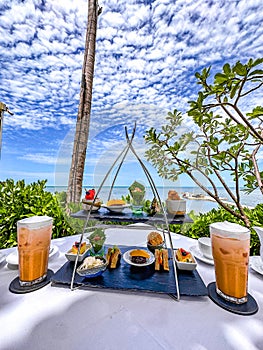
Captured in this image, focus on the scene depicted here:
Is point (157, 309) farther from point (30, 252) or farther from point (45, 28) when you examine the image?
point (45, 28)

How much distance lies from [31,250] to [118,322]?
17.0 inches

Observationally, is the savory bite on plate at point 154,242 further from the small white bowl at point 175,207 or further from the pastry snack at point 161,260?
the small white bowl at point 175,207

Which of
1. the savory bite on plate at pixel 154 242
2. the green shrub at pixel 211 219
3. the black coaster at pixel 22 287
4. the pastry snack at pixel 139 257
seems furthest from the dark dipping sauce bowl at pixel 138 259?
the green shrub at pixel 211 219

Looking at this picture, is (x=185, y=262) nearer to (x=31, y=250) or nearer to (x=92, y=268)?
(x=92, y=268)

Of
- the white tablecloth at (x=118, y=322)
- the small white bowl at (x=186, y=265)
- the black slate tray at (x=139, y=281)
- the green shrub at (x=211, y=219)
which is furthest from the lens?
the green shrub at (x=211, y=219)

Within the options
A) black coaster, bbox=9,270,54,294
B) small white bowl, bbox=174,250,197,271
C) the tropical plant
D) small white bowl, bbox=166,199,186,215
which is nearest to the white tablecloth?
black coaster, bbox=9,270,54,294

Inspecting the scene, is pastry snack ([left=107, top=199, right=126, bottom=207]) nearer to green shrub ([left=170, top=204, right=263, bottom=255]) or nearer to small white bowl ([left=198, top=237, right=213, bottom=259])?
small white bowl ([left=198, top=237, right=213, bottom=259])

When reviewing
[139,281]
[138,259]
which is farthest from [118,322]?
[138,259]

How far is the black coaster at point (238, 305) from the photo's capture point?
1.79 feet

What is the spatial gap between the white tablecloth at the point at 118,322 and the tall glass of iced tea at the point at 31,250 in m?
0.06

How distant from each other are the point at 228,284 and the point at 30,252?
77cm

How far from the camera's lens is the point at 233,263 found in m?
0.62

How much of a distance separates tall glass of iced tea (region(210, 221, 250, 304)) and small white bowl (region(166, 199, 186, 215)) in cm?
20

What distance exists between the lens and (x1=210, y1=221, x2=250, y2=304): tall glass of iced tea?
60 cm
